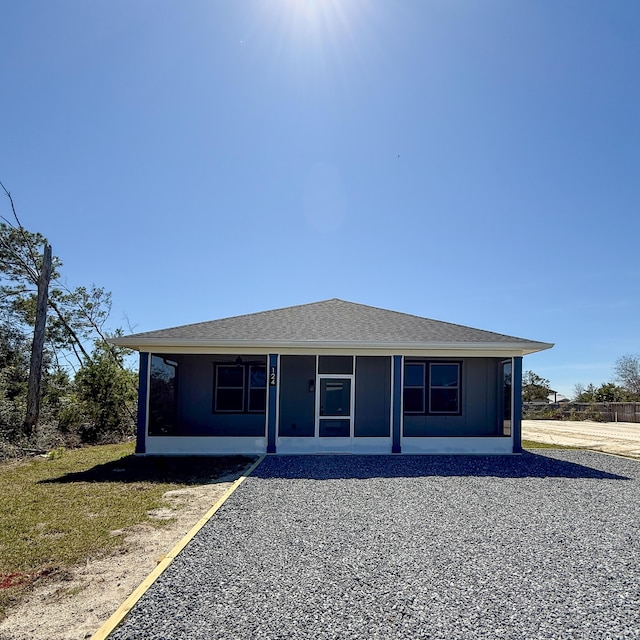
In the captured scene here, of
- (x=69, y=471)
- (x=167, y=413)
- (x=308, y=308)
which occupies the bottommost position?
(x=69, y=471)

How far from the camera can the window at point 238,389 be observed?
44.1ft

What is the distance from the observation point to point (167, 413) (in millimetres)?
12781

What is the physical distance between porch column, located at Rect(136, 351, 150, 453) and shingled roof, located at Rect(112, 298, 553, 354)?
46cm

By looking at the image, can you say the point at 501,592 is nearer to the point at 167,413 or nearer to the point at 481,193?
the point at 167,413

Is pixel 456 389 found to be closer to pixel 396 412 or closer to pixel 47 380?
pixel 396 412

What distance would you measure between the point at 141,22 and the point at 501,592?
11.9 metres

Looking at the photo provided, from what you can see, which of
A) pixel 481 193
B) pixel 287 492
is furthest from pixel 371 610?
pixel 481 193

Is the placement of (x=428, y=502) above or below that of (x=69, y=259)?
below

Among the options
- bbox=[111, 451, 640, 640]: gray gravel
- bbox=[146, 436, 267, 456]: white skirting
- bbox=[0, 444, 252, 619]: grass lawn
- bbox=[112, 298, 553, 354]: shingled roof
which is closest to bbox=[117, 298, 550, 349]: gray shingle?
bbox=[112, 298, 553, 354]: shingled roof

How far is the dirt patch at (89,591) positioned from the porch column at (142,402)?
588 cm

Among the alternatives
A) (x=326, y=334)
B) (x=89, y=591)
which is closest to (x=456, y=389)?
(x=326, y=334)

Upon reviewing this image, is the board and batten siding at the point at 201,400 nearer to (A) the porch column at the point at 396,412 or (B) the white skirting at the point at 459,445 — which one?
A: (A) the porch column at the point at 396,412

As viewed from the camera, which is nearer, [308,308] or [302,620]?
[302,620]

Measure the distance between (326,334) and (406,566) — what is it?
7.95 metres
